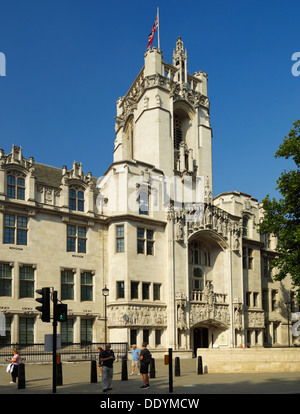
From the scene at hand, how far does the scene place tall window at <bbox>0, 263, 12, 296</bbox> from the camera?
35.2m

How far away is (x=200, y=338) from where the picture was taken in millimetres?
45656

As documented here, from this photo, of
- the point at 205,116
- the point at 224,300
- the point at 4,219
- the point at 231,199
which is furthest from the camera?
the point at 205,116

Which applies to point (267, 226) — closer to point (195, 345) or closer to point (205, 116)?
point (195, 345)

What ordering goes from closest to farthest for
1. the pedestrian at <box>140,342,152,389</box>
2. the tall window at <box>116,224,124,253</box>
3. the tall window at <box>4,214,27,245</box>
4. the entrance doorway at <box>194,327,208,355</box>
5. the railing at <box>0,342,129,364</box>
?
the pedestrian at <box>140,342,152,389</box>
the railing at <box>0,342,129,364</box>
the tall window at <box>4,214,27,245</box>
the tall window at <box>116,224,124,253</box>
the entrance doorway at <box>194,327,208,355</box>

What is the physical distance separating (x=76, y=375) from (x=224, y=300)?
2351 cm

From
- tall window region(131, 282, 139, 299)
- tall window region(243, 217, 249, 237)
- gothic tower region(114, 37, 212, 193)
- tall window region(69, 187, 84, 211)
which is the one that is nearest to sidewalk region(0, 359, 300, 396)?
tall window region(131, 282, 139, 299)

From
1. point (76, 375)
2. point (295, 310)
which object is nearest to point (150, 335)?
point (76, 375)

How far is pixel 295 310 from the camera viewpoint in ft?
187

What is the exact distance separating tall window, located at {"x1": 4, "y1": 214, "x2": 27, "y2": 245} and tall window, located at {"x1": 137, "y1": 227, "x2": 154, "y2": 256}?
30.9 ft

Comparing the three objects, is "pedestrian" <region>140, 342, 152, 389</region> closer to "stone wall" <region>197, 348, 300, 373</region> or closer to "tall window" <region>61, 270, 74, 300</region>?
"stone wall" <region>197, 348, 300, 373</region>

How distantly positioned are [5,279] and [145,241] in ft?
38.8

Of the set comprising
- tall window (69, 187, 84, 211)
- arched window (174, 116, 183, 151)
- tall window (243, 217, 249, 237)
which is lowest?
tall window (243, 217, 249, 237)

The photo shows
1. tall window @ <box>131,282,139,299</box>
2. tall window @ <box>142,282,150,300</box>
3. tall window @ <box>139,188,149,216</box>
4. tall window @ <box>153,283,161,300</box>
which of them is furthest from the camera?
tall window @ <box>139,188,149,216</box>

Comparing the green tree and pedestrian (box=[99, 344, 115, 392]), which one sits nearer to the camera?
pedestrian (box=[99, 344, 115, 392])
